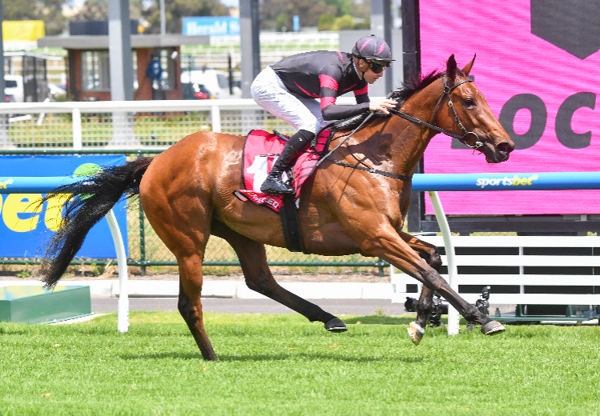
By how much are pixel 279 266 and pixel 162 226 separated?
505 centimetres

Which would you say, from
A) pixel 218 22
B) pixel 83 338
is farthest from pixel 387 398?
pixel 218 22

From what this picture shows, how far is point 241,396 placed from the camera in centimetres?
535

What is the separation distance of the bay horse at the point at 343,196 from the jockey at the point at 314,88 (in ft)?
0.64

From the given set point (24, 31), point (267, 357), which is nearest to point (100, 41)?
point (267, 357)

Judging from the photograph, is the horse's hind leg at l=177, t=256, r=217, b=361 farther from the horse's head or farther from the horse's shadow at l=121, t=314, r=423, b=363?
the horse's head

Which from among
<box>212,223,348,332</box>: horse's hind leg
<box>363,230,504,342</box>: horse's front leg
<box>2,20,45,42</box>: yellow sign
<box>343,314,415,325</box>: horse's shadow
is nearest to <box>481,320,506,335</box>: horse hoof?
<box>363,230,504,342</box>: horse's front leg

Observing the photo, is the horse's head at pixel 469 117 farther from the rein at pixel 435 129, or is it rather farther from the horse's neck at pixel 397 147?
the horse's neck at pixel 397 147

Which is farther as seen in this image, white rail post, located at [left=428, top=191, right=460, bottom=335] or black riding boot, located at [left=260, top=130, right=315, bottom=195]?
white rail post, located at [left=428, top=191, right=460, bottom=335]

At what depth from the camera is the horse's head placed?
19.9 feet

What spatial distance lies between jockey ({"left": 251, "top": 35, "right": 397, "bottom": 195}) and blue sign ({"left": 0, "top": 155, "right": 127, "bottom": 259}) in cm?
475

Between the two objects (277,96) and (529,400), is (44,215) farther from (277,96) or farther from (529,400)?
(529,400)

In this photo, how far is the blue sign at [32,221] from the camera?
1111 centimetres

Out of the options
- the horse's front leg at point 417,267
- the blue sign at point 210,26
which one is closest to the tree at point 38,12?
the blue sign at point 210,26

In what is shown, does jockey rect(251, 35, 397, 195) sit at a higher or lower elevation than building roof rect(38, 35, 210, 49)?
lower
